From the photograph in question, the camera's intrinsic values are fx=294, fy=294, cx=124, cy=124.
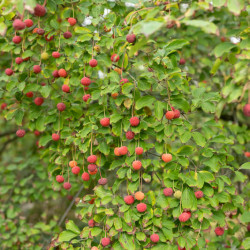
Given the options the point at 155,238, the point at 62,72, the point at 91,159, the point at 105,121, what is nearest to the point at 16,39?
the point at 62,72

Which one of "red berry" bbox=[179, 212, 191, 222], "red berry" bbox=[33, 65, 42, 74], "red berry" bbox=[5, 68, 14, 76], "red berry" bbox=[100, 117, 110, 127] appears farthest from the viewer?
"red berry" bbox=[5, 68, 14, 76]

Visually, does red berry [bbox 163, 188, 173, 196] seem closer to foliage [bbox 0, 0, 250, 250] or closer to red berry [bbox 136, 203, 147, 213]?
foliage [bbox 0, 0, 250, 250]

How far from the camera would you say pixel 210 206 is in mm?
2010

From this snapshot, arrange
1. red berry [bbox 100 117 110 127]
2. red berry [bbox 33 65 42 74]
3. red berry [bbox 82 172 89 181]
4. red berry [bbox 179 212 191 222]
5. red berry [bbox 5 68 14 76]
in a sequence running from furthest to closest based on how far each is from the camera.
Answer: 1. red berry [bbox 5 68 14 76]
2. red berry [bbox 33 65 42 74]
3. red berry [bbox 82 172 89 181]
4. red berry [bbox 100 117 110 127]
5. red berry [bbox 179 212 191 222]

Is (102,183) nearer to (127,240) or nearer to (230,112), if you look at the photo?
(127,240)

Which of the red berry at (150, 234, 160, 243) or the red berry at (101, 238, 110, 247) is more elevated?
the red berry at (150, 234, 160, 243)

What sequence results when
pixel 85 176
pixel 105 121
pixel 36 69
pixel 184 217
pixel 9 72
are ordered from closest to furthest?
pixel 184 217 < pixel 105 121 < pixel 85 176 < pixel 36 69 < pixel 9 72

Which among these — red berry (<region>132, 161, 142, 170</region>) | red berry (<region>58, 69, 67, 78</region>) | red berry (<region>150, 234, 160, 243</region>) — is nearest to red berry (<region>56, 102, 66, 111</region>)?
red berry (<region>58, 69, 67, 78</region>)

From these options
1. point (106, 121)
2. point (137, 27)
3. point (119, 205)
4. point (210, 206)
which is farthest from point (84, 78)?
point (210, 206)

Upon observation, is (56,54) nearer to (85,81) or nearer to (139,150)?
(85,81)

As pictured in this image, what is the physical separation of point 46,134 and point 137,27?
1413 millimetres

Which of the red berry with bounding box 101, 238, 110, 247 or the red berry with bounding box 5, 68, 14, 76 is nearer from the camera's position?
the red berry with bounding box 101, 238, 110, 247


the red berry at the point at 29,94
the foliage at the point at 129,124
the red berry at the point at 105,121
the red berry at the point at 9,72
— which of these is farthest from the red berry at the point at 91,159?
the red berry at the point at 9,72

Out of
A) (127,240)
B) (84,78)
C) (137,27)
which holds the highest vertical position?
(137,27)
